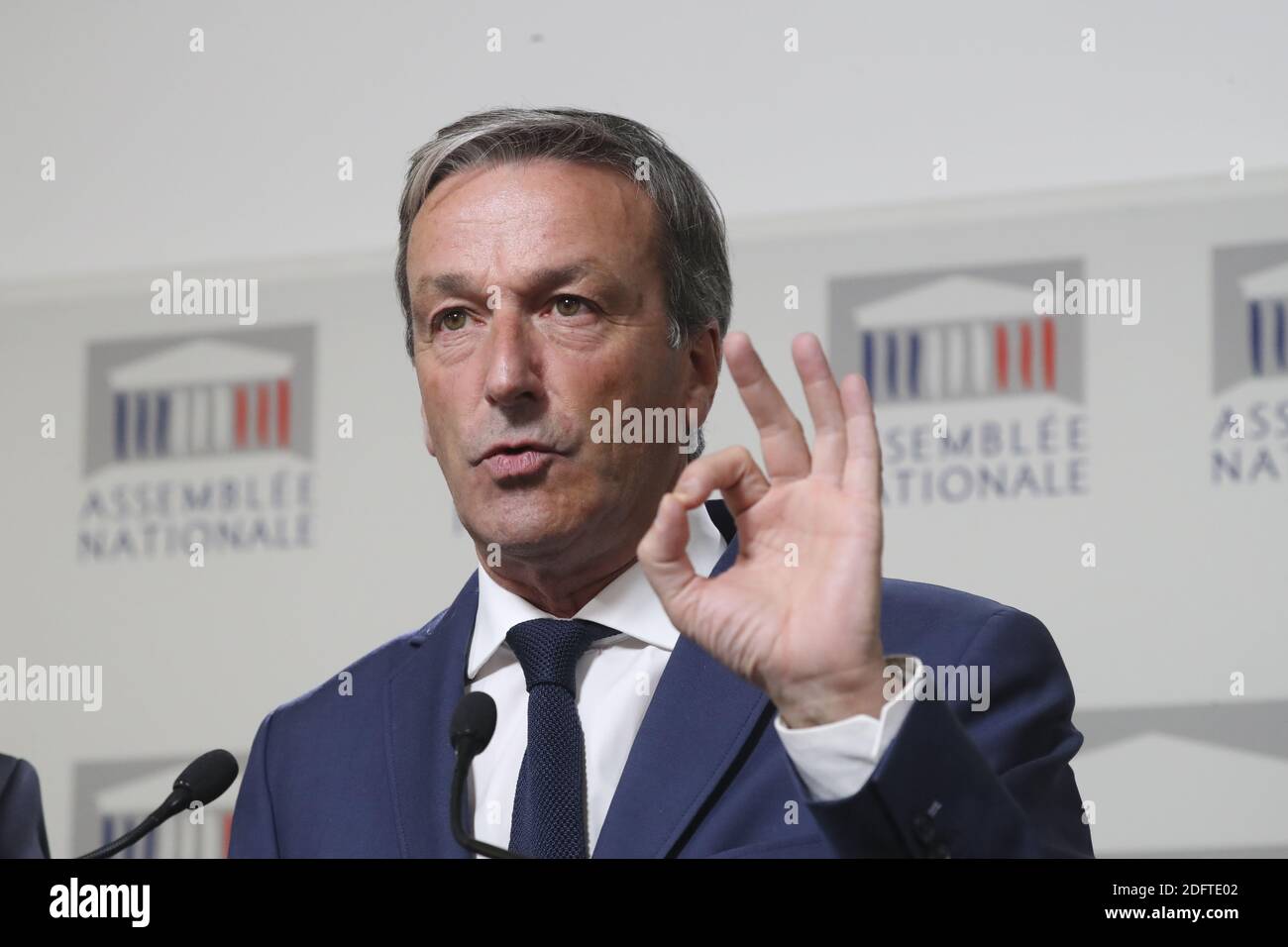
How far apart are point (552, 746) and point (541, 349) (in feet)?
1.65

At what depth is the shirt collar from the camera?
86.4 inches

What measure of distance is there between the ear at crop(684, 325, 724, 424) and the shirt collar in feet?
0.72

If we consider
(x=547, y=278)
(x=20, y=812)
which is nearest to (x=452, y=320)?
(x=547, y=278)

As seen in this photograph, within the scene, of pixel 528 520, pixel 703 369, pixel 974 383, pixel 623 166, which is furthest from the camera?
pixel 974 383

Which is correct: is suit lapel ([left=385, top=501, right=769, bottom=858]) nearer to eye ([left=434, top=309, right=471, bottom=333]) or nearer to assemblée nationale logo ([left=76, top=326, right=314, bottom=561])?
eye ([left=434, top=309, right=471, bottom=333])

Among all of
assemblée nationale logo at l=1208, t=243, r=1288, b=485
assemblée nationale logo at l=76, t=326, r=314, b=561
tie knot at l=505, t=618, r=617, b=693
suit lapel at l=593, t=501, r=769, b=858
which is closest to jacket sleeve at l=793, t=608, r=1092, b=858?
suit lapel at l=593, t=501, r=769, b=858

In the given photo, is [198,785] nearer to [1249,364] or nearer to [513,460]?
A: [513,460]

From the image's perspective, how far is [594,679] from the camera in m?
2.17

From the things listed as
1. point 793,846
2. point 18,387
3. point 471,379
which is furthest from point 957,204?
point 18,387

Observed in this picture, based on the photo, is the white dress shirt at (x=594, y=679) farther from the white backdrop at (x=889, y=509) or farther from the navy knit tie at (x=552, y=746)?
the white backdrop at (x=889, y=509)

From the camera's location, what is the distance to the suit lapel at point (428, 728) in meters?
2.01

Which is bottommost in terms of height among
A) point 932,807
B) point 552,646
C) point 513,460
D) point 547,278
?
point 932,807

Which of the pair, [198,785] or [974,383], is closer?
[198,785]

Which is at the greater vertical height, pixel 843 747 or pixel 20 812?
pixel 843 747
